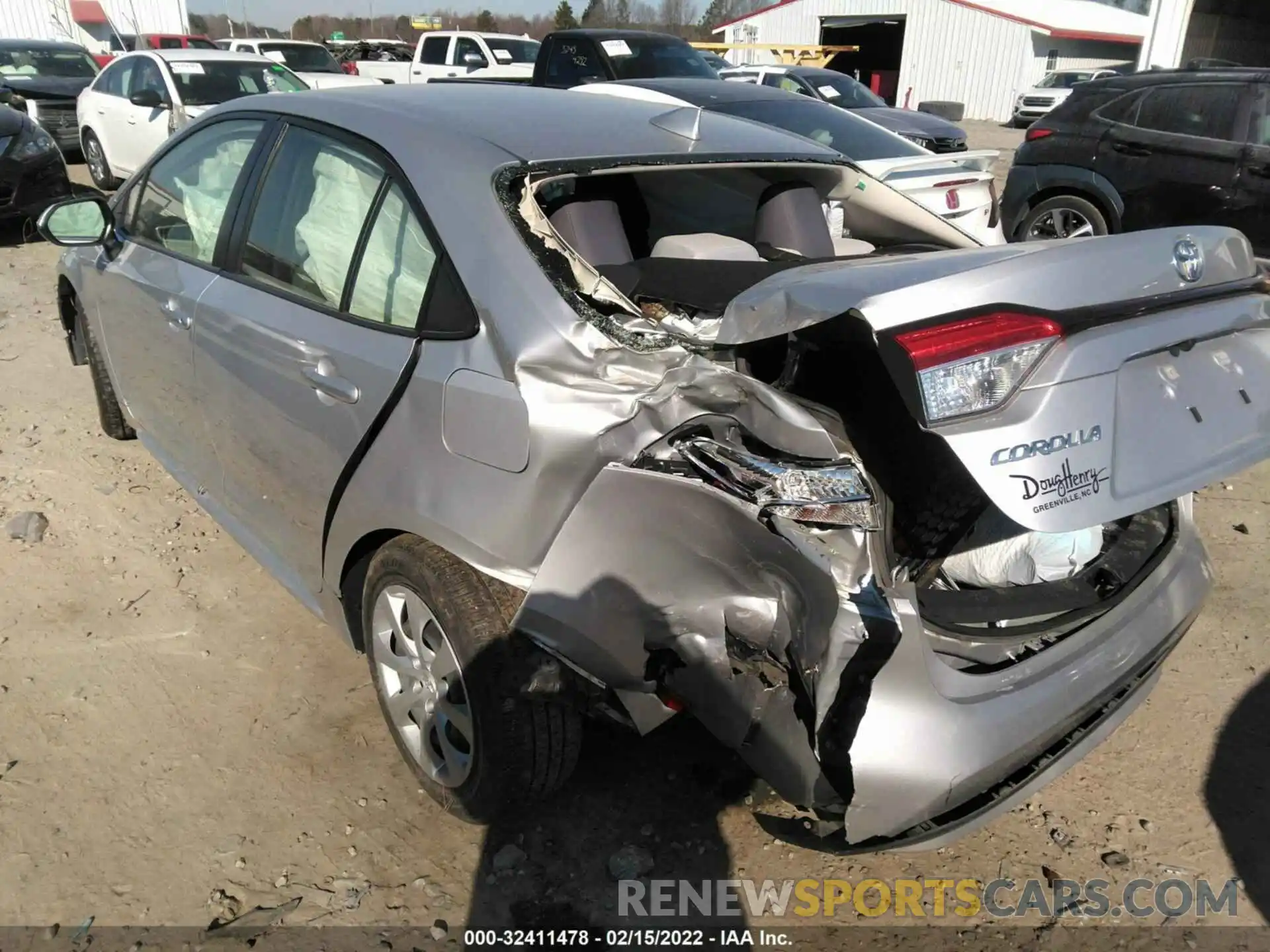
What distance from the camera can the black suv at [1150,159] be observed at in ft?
22.4

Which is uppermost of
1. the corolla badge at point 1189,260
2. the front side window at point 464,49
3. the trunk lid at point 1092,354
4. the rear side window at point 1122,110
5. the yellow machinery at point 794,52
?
the yellow machinery at point 794,52

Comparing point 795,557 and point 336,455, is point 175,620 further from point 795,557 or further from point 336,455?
point 795,557

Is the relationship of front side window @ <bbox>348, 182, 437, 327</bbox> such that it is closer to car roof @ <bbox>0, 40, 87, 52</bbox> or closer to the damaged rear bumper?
the damaged rear bumper

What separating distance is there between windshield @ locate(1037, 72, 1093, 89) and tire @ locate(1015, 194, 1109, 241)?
899 inches

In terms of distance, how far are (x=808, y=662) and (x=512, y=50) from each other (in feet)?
53.2

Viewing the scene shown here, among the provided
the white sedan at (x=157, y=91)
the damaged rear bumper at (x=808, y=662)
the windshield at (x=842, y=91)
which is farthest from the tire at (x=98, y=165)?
the damaged rear bumper at (x=808, y=662)

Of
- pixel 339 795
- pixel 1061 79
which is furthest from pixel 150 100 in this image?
pixel 1061 79

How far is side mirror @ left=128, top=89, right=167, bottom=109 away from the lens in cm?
1008

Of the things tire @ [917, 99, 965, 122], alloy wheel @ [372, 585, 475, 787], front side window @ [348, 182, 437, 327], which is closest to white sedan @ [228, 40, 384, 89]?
tire @ [917, 99, 965, 122]

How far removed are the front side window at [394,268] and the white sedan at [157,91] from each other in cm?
899

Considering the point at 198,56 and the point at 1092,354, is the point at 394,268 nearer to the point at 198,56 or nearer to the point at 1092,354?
the point at 1092,354

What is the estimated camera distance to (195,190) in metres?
3.32

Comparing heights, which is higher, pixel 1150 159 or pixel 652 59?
pixel 652 59

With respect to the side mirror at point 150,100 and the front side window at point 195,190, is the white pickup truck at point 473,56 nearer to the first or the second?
the side mirror at point 150,100
